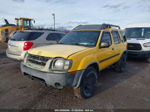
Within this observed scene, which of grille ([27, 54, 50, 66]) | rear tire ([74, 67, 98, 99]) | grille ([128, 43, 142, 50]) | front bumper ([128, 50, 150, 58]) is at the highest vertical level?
grille ([128, 43, 142, 50])

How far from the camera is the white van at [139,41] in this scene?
6812 mm

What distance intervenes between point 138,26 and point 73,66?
7197 mm

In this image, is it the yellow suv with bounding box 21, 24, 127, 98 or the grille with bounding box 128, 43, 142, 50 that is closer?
the yellow suv with bounding box 21, 24, 127, 98

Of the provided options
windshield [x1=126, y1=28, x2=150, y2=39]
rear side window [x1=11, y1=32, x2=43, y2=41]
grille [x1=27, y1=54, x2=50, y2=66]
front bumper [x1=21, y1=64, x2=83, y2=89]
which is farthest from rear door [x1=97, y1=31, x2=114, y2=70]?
windshield [x1=126, y1=28, x2=150, y2=39]

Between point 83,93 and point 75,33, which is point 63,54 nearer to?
point 83,93

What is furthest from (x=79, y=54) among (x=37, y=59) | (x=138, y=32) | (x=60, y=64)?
(x=138, y=32)

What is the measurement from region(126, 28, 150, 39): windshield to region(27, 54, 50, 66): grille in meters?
6.91

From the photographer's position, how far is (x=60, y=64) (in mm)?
2631

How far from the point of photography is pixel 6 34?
15305mm

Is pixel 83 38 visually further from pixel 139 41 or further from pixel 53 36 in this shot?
pixel 139 41

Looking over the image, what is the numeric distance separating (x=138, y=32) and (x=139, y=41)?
3.76ft

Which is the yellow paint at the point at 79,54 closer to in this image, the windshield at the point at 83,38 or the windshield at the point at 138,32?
the windshield at the point at 83,38

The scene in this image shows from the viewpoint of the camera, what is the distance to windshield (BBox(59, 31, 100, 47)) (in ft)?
11.7

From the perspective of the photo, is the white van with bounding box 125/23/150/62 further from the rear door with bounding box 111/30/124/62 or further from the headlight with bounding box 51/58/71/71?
the headlight with bounding box 51/58/71/71
